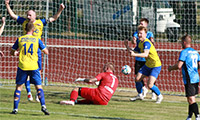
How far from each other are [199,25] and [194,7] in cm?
110

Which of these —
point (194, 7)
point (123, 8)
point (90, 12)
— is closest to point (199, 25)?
point (194, 7)

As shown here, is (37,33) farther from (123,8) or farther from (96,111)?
→ (123,8)

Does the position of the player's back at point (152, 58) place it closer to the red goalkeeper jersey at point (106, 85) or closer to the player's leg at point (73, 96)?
the red goalkeeper jersey at point (106, 85)

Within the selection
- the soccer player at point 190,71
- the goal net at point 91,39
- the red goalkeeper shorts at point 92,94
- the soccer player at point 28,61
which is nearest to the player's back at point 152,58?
the red goalkeeper shorts at point 92,94

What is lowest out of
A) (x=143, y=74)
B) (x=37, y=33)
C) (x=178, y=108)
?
(x=178, y=108)

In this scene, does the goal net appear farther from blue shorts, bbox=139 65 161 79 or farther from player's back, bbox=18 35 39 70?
player's back, bbox=18 35 39 70

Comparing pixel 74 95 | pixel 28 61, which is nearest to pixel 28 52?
pixel 28 61

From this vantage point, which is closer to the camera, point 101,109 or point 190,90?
point 190,90

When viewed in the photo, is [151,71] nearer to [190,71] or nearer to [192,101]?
[190,71]

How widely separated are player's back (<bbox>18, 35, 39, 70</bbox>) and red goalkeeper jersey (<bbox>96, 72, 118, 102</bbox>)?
6.59 feet

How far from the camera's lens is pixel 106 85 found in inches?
387

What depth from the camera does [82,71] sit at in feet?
51.4

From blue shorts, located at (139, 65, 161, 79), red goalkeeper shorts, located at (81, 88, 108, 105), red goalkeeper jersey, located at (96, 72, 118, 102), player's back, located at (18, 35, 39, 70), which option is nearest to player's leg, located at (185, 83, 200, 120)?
blue shorts, located at (139, 65, 161, 79)

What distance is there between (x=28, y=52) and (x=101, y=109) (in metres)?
2.21
